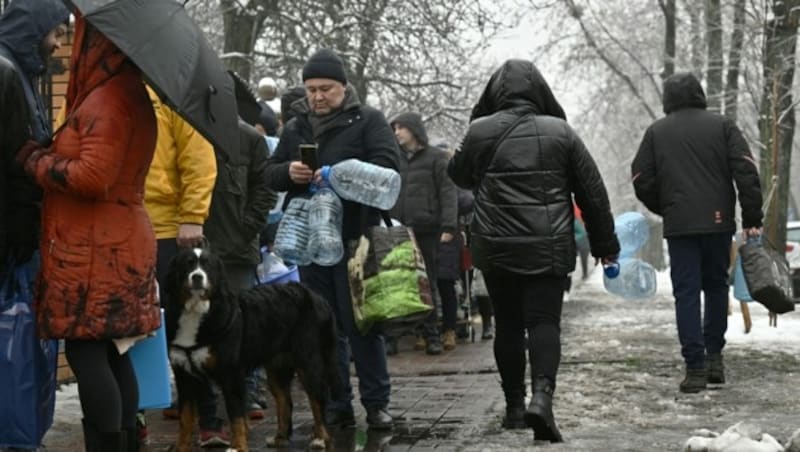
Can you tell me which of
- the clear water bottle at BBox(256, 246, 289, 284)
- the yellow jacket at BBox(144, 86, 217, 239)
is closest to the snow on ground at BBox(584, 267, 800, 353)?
the clear water bottle at BBox(256, 246, 289, 284)

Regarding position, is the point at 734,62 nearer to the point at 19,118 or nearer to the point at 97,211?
the point at 19,118

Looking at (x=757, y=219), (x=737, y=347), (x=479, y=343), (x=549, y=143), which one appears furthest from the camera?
(x=479, y=343)

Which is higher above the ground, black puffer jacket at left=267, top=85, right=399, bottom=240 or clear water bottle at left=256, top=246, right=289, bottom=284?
black puffer jacket at left=267, top=85, right=399, bottom=240

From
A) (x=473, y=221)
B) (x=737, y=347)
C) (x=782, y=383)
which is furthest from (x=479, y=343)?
(x=473, y=221)

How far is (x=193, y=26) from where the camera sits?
6.02 meters

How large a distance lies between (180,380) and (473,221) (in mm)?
1870

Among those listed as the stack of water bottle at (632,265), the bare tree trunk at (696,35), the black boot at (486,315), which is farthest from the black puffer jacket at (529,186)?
the bare tree trunk at (696,35)

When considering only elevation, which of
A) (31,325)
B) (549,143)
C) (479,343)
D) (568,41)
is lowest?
(479,343)

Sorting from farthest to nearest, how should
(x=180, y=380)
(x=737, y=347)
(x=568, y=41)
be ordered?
(x=568, y=41) < (x=737, y=347) < (x=180, y=380)

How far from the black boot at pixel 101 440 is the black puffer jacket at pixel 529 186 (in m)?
2.63

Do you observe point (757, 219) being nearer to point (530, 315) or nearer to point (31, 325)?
→ point (530, 315)

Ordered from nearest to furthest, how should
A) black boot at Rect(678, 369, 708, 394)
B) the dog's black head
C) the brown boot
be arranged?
the dog's black head < black boot at Rect(678, 369, 708, 394) < the brown boot

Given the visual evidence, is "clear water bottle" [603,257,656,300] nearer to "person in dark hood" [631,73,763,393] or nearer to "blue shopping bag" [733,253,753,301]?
"blue shopping bag" [733,253,753,301]

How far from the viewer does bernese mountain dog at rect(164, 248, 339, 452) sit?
718cm
